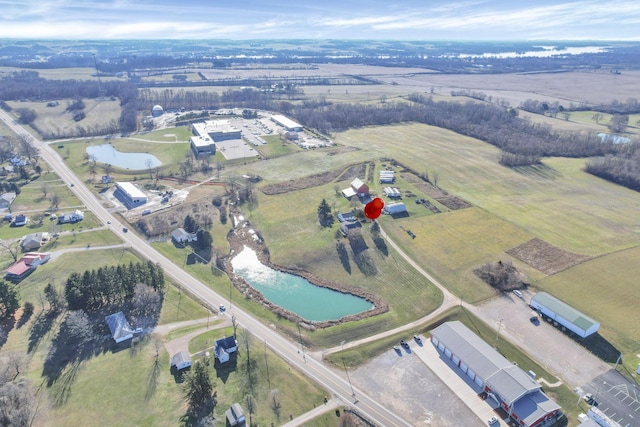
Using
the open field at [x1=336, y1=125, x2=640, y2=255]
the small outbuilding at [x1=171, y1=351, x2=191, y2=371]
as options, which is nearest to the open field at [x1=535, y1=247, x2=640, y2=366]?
the open field at [x1=336, y1=125, x2=640, y2=255]

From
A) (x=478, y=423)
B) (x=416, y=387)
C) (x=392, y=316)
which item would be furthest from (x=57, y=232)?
(x=478, y=423)

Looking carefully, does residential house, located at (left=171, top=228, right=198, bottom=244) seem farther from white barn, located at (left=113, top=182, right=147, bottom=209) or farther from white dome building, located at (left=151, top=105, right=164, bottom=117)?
white dome building, located at (left=151, top=105, right=164, bottom=117)

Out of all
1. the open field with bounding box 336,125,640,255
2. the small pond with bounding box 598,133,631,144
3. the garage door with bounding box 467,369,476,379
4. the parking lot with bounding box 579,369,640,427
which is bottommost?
the garage door with bounding box 467,369,476,379

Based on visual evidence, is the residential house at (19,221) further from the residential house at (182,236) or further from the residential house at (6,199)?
the residential house at (182,236)

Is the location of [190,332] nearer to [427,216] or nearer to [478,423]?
[478,423]

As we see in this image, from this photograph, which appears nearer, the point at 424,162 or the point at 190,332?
the point at 190,332

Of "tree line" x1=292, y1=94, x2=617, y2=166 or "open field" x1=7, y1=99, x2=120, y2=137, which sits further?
"open field" x1=7, y1=99, x2=120, y2=137
